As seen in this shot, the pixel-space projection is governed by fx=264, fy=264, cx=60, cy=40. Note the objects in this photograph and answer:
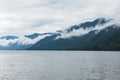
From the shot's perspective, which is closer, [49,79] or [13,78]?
[49,79]

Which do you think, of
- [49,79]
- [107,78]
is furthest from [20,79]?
[107,78]

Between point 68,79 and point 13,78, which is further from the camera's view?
point 13,78

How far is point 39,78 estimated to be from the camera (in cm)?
8000

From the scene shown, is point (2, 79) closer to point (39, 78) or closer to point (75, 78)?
point (39, 78)

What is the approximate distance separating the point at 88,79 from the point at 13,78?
77.8 ft

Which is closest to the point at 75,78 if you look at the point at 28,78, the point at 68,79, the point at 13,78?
the point at 68,79

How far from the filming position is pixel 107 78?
78.9 metres

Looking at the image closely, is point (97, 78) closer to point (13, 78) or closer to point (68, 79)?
point (68, 79)

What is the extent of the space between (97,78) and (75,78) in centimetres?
661

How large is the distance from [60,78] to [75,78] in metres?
4.52

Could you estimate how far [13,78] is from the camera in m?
83.1

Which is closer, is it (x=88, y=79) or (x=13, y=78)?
(x=88, y=79)

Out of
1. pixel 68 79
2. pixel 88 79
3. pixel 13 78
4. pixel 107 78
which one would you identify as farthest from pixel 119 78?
pixel 13 78

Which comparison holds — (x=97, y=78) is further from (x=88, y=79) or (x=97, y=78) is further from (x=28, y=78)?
(x=28, y=78)
